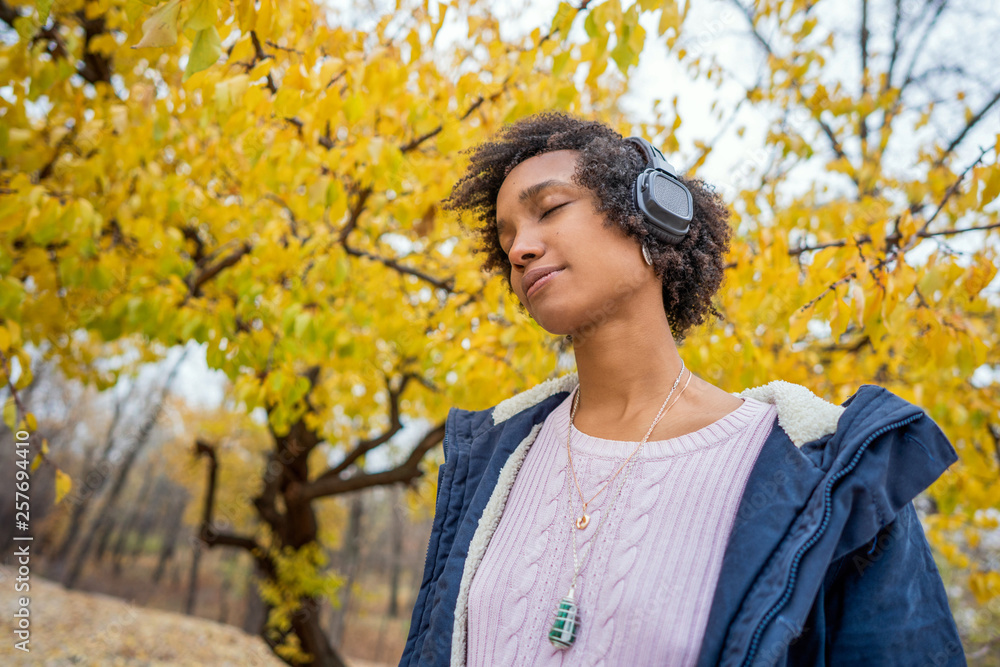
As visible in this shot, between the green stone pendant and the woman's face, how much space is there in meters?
0.62

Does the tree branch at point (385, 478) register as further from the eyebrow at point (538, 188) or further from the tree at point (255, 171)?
the eyebrow at point (538, 188)

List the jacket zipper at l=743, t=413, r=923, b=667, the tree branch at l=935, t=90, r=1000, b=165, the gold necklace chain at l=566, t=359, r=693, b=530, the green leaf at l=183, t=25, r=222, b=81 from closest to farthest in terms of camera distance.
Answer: the jacket zipper at l=743, t=413, r=923, b=667
the gold necklace chain at l=566, t=359, r=693, b=530
the green leaf at l=183, t=25, r=222, b=81
the tree branch at l=935, t=90, r=1000, b=165

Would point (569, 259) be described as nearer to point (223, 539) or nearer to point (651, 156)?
point (651, 156)

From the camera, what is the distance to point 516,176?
1588 mm

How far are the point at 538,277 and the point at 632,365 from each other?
13.3 inches

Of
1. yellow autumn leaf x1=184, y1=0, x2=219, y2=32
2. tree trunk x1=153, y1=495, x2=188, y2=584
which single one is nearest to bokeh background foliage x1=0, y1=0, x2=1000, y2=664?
yellow autumn leaf x1=184, y1=0, x2=219, y2=32

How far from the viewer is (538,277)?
1427mm

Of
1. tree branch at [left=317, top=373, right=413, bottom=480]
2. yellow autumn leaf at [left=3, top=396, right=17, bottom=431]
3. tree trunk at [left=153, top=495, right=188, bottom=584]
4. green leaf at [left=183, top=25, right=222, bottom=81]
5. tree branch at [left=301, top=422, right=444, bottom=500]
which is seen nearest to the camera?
green leaf at [left=183, top=25, right=222, bottom=81]

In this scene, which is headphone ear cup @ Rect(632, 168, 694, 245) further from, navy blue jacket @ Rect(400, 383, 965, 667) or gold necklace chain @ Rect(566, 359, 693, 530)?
navy blue jacket @ Rect(400, 383, 965, 667)

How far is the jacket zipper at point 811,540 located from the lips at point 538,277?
73 cm

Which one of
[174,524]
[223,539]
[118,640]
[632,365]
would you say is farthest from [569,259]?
[174,524]

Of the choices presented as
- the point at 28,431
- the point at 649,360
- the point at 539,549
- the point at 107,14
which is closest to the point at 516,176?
the point at 649,360

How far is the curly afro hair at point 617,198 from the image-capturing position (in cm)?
147

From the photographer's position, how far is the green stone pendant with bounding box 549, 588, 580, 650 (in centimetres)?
112
